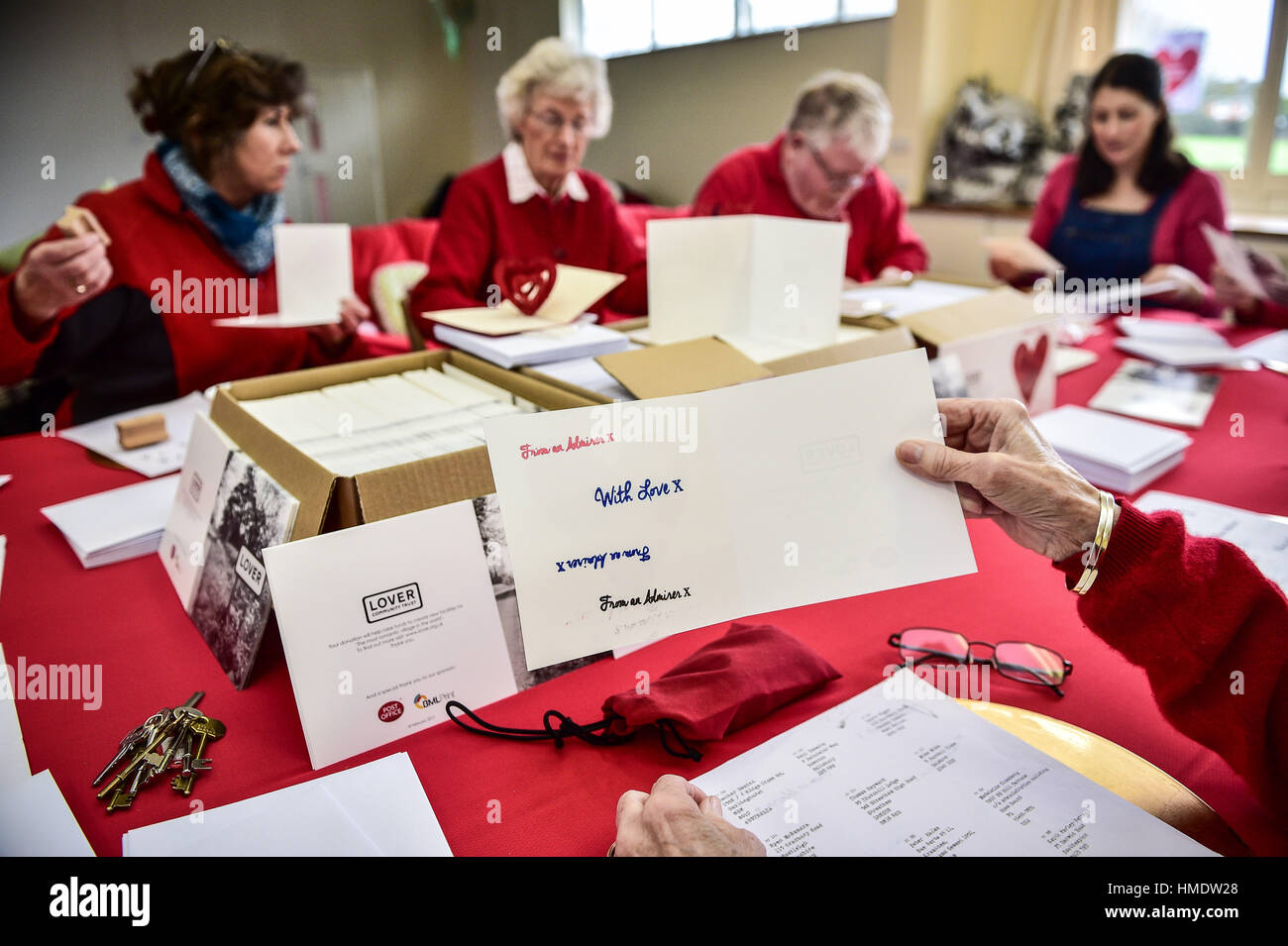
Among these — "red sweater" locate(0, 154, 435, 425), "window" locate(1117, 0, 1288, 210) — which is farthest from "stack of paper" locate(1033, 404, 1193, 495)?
"window" locate(1117, 0, 1288, 210)

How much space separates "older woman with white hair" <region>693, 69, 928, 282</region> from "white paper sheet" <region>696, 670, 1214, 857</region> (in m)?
1.76

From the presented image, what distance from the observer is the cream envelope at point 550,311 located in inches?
51.0

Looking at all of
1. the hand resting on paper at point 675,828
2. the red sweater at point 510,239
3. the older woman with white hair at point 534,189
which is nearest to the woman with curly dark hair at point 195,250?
the red sweater at point 510,239

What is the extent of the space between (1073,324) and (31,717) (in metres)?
2.42

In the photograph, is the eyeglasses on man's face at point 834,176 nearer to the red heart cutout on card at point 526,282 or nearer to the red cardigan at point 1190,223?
the red cardigan at point 1190,223

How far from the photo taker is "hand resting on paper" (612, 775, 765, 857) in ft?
1.89

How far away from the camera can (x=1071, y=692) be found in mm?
843

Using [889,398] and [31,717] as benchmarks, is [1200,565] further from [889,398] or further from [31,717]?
[31,717]

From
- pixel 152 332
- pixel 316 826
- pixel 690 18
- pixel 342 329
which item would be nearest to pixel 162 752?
pixel 316 826

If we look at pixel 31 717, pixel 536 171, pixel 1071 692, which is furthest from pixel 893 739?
pixel 536 171

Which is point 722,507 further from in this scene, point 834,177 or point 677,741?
point 834,177

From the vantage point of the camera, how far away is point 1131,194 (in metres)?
2.96

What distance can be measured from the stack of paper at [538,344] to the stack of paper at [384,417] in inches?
2.0

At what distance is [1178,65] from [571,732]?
5146mm
